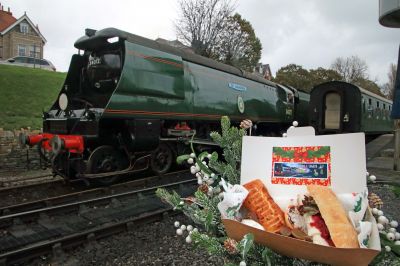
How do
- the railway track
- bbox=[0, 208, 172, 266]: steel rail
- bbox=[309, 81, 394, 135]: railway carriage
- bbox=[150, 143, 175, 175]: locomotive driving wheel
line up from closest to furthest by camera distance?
bbox=[0, 208, 172, 266]: steel rail → the railway track → bbox=[150, 143, 175, 175]: locomotive driving wheel → bbox=[309, 81, 394, 135]: railway carriage

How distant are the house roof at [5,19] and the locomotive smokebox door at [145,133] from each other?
4637 cm

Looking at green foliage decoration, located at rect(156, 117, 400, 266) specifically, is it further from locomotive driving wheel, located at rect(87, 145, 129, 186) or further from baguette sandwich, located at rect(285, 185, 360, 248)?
locomotive driving wheel, located at rect(87, 145, 129, 186)

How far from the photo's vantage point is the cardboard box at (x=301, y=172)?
3.66 ft

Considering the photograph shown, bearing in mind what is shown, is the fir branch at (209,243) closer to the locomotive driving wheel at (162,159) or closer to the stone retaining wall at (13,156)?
the locomotive driving wheel at (162,159)

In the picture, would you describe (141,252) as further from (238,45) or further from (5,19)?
(5,19)

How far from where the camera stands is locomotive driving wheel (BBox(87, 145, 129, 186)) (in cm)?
745

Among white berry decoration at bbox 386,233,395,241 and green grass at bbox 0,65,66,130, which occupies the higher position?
green grass at bbox 0,65,66,130

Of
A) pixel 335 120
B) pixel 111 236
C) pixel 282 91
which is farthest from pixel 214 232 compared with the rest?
pixel 282 91

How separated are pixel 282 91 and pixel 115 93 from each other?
9.35 metres

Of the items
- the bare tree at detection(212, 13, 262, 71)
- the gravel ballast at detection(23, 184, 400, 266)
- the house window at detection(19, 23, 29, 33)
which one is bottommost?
the gravel ballast at detection(23, 184, 400, 266)

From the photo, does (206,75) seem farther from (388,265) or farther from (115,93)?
(388,265)

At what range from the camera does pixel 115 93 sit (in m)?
7.39

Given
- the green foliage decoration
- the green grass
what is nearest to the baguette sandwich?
the green foliage decoration

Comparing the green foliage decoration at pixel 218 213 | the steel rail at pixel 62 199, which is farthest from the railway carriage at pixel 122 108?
the green foliage decoration at pixel 218 213
